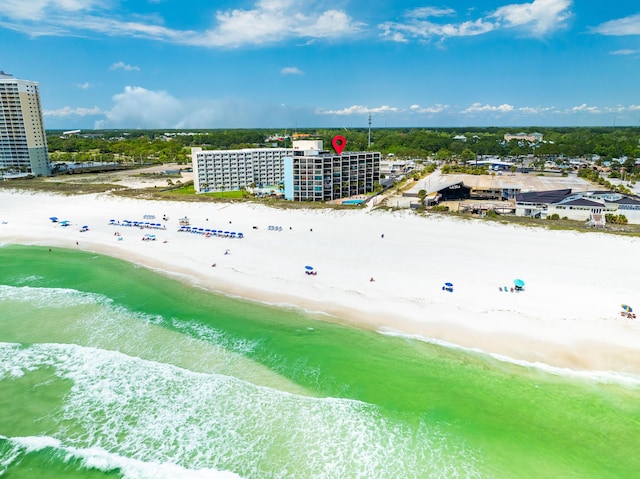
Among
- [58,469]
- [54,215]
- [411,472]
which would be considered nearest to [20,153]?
[54,215]

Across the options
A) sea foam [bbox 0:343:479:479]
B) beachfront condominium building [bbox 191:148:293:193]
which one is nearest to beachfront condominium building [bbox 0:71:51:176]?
beachfront condominium building [bbox 191:148:293:193]

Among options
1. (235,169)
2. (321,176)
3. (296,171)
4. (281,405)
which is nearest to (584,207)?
(321,176)

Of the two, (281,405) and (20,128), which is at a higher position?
(20,128)

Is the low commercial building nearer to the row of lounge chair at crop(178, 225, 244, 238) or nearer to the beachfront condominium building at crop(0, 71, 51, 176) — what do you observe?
the row of lounge chair at crop(178, 225, 244, 238)

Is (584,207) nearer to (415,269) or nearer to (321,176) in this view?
(415,269)

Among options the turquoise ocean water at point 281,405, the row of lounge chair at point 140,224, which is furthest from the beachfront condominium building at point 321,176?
the turquoise ocean water at point 281,405

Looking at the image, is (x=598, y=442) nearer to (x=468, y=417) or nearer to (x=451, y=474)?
(x=468, y=417)
